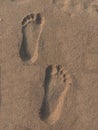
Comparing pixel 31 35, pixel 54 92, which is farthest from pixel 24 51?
pixel 54 92

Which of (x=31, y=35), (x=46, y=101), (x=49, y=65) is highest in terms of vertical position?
(x=31, y=35)

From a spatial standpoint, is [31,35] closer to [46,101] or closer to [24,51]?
[24,51]

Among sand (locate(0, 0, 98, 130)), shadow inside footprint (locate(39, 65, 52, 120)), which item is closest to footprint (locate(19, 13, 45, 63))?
sand (locate(0, 0, 98, 130))

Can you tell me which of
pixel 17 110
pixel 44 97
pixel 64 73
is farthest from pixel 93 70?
pixel 17 110

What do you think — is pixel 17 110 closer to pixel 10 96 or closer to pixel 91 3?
pixel 10 96

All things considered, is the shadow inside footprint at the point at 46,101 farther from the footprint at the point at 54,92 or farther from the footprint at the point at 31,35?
the footprint at the point at 31,35

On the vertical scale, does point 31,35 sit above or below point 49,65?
above

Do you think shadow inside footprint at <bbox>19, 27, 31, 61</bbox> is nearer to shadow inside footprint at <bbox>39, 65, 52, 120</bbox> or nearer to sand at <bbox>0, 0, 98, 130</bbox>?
sand at <bbox>0, 0, 98, 130</bbox>

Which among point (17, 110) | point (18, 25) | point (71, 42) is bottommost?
point (17, 110)
